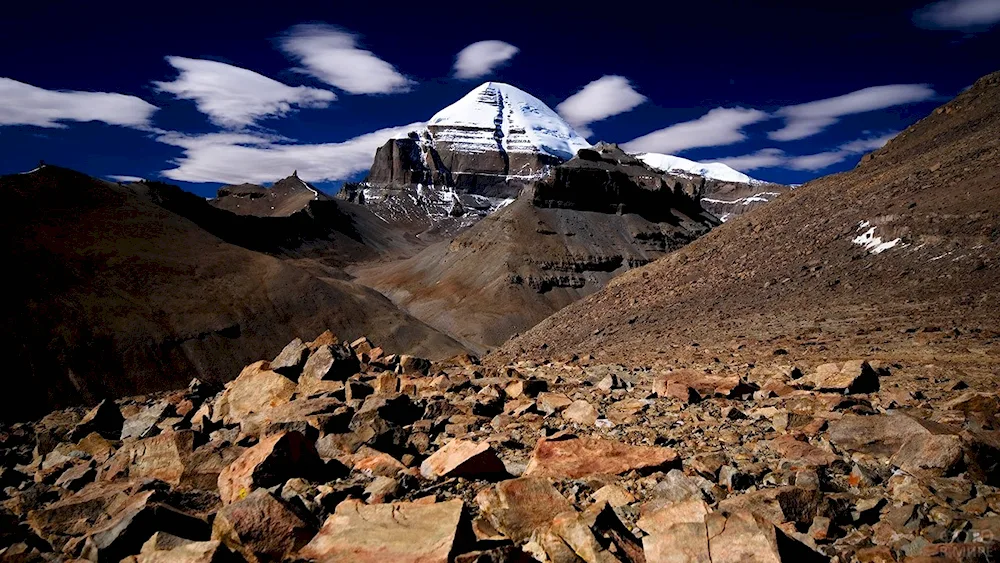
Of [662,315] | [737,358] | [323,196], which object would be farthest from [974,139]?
[323,196]

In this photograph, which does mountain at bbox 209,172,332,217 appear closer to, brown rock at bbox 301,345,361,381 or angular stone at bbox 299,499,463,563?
brown rock at bbox 301,345,361,381

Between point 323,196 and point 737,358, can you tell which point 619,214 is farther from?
point 323,196

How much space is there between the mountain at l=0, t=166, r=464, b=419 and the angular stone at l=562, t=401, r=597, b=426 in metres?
41.1

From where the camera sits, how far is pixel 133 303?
45469 millimetres

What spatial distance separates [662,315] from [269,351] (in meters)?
38.5

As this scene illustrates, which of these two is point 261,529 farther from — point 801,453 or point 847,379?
point 847,379

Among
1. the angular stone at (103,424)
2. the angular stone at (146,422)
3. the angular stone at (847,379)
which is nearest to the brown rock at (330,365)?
the angular stone at (146,422)

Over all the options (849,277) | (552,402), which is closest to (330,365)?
(552,402)

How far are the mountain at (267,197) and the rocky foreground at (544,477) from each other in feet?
505

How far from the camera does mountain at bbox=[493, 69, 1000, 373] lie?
542 inches

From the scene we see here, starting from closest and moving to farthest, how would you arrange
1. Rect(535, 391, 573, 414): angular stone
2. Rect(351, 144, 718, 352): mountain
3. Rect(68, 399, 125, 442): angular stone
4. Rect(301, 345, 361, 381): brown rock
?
Rect(535, 391, 573, 414): angular stone
Rect(68, 399, 125, 442): angular stone
Rect(301, 345, 361, 381): brown rock
Rect(351, 144, 718, 352): mountain

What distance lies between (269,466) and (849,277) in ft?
64.0

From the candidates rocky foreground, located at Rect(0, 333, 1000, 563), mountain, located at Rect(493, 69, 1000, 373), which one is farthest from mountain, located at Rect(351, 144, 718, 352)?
rocky foreground, located at Rect(0, 333, 1000, 563)

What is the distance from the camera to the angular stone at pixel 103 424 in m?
10.9
